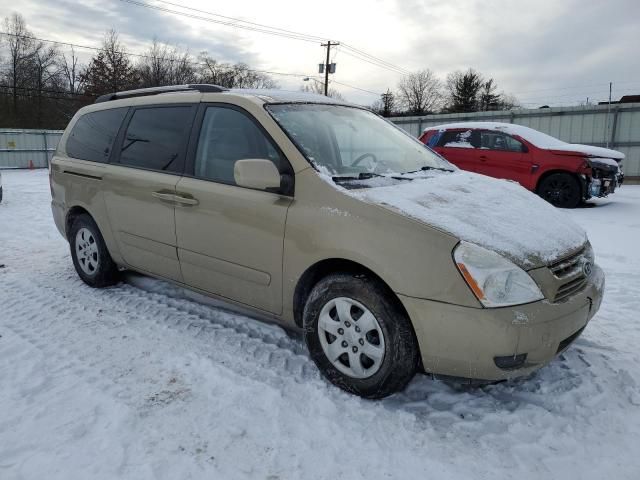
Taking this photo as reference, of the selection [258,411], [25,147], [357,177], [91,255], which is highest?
[25,147]

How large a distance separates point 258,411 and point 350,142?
1922mm

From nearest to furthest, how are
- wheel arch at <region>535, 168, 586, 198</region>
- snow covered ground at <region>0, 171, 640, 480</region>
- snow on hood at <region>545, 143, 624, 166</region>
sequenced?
snow covered ground at <region>0, 171, 640, 480</region>, wheel arch at <region>535, 168, 586, 198</region>, snow on hood at <region>545, 143, 624, 166</region>

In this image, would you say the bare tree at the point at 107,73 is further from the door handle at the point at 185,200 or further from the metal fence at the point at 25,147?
the door handle at the point at 185,200

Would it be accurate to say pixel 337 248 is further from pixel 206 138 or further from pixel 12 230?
pixel 12 230

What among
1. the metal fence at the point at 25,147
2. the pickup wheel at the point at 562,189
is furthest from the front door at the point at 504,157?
the metal fence at the point at 25,147

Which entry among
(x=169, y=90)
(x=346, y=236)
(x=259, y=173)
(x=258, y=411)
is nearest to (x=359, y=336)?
(x=346, y=236)

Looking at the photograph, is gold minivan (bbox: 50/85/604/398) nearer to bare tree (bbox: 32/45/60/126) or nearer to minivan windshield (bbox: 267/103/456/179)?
minivan windshield (bbox: 267/103/456/179)

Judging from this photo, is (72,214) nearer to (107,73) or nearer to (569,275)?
(569,275)

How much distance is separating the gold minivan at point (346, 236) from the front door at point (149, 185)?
0.01 m

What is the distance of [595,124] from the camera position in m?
15.5

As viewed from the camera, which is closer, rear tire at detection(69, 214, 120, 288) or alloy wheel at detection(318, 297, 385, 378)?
alloy wheel at detection(318, 297, 385, 378)

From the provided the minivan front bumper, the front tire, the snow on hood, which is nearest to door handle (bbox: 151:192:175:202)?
the front tire

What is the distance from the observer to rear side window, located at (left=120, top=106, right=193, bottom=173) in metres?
3.56

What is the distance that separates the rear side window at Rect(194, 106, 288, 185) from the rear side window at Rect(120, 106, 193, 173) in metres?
0.20
